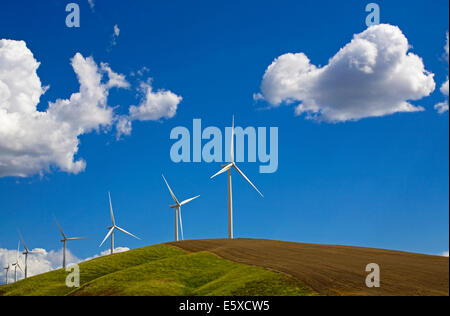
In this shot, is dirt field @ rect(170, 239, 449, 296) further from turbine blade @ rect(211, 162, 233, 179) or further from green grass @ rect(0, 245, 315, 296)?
turbine blade @ rect(211, 162, 233, 179)

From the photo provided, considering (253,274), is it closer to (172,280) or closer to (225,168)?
(172,280)

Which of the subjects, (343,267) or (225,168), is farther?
(225,168)

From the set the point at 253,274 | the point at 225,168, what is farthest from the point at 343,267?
Answer: the point at 225,168

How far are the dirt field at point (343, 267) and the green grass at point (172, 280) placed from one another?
3.05m

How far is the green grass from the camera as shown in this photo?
158 ft

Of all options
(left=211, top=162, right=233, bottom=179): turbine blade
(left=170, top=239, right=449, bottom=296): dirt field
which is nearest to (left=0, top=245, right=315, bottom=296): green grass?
(left=170, top=239, right=449, bottom=296): dirt field

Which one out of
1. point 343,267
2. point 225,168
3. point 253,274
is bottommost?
point 253,274

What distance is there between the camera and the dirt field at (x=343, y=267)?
1788 inches

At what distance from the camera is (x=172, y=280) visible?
188ft

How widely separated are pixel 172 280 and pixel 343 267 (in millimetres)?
23730
